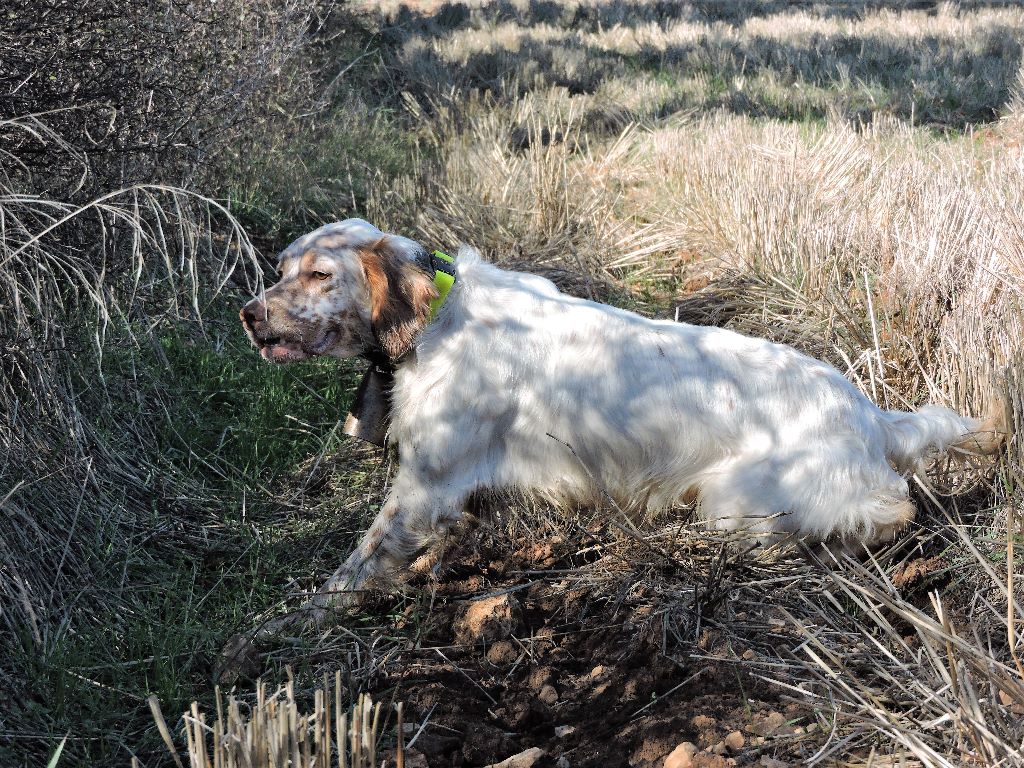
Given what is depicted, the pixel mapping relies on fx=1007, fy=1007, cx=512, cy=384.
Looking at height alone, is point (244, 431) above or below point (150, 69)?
below

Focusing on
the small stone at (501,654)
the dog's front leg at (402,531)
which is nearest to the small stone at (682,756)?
the small stone at (501,654)

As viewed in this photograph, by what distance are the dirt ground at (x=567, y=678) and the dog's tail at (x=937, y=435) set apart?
715mm

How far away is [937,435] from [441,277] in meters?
1.52

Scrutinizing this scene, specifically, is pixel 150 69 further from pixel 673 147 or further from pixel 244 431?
pixel 673 147

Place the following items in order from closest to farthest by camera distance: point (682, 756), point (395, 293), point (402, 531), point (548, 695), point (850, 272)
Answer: point (682, 756) < point (548, 695) < point (395, 293) < point (402, 531) < point (850, 272)

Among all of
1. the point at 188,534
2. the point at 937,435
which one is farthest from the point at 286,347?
the point at 937,435

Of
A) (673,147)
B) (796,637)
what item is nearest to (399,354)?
(796,637)

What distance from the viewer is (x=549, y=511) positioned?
3.20m

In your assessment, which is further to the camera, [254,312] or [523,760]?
[254,312]

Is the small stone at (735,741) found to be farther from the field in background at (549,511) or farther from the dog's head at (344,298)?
the dog's head at (344,298)

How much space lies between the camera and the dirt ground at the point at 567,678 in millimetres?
2189

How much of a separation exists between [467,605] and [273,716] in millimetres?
1354

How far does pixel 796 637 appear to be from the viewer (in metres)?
2.60

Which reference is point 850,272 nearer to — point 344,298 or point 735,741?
point 344,298
